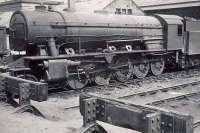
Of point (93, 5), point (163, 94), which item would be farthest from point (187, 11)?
point (163, 94)

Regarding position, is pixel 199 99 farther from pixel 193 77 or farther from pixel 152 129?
pixel 152 129

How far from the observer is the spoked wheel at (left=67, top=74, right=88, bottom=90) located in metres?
12.9

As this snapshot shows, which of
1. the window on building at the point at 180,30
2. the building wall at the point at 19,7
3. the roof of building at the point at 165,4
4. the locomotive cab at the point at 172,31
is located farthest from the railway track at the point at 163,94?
the building wall at the point at 19,7

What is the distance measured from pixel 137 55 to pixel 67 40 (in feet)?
12.6

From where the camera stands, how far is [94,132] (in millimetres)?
5512

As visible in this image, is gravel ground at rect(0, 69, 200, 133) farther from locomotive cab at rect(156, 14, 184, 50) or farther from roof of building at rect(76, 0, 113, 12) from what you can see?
roof of building at rect(76, 0, 113, 12)

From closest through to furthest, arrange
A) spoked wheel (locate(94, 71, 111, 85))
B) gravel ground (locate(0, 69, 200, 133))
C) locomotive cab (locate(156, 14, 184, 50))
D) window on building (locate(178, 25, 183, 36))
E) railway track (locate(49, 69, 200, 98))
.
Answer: gravel ground (locate(0, 69, 200, 133)), railway track (locate(49, 69, 200, 98)), spoked wheel (locate(94, 71, 111, 85)), locomotive cab (locate(156, 14, 184, 50)), window on building (locate(178, 25, 183, 36))

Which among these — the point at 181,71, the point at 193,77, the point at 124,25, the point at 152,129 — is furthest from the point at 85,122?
the point at 181,71

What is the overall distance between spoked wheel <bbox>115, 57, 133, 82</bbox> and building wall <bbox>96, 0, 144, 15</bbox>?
602 inches

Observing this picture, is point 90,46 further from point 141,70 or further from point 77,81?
point 141,70

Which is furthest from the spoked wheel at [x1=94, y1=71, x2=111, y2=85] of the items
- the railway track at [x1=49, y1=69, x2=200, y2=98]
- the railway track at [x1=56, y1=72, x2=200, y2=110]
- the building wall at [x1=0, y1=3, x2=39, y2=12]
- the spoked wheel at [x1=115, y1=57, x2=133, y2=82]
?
the building wall at [x1=0, y1=3, x2=39, y2=12]

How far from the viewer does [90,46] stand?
1412 cm

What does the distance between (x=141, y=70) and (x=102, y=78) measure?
102 inches

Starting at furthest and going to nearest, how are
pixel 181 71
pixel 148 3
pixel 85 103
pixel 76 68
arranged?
pixel 148 3 → pixel 181 71 → pixel 76 68 → pixel 85 103
